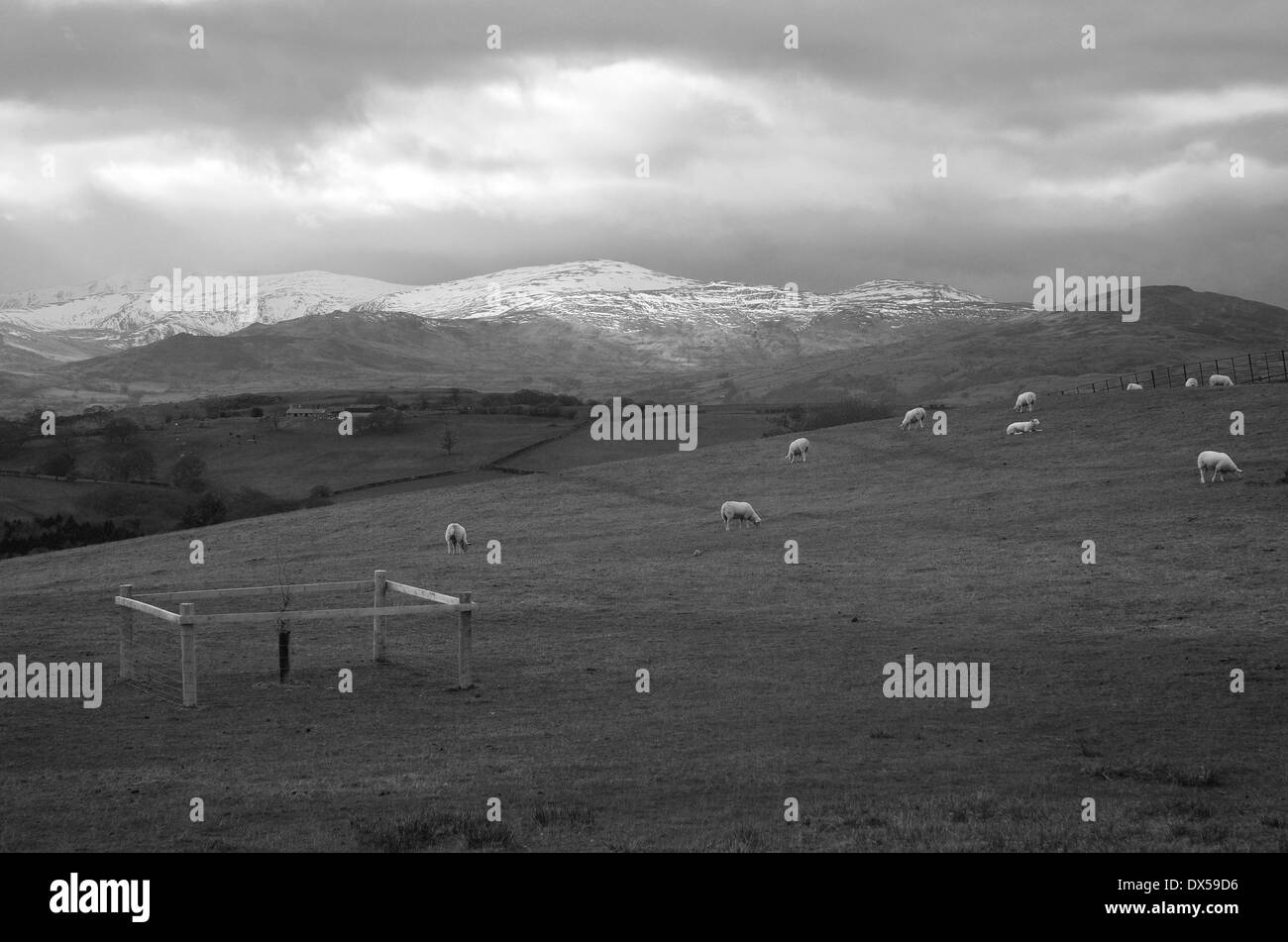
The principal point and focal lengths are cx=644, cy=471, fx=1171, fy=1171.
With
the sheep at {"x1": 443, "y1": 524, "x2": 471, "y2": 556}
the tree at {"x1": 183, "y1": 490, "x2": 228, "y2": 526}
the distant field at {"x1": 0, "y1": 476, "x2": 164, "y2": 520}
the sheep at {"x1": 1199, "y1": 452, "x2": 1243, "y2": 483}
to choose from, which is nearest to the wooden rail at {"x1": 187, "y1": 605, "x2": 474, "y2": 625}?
the sheep at {"x1": 443, "y1": 524, "x2": 471, "y2": 556}

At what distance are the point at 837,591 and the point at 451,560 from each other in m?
16.7

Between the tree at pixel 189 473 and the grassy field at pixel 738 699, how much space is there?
184ft

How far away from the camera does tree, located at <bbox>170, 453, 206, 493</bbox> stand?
10600cm

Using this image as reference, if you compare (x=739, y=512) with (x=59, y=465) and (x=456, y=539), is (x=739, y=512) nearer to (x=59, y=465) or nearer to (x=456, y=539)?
(x=456, y=539)

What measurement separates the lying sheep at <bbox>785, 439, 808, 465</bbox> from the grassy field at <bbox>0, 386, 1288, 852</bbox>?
1691 centimetres

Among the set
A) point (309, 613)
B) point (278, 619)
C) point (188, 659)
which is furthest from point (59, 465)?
point (188, 659)

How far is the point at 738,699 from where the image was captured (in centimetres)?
2217

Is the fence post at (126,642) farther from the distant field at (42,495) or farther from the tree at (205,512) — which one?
the distant field at (42,495)

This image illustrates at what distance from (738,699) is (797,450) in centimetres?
5028

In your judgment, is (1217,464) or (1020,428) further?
(1020,428)

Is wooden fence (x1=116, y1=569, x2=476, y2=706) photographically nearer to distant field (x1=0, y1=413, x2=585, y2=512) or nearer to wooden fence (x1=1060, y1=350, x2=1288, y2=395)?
wooden fence (x1=1060, y1=350, x2=1288, y2=395)

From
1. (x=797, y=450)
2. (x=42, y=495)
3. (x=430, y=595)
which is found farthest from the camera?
(x=42, y=495)

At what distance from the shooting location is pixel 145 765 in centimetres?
1728
